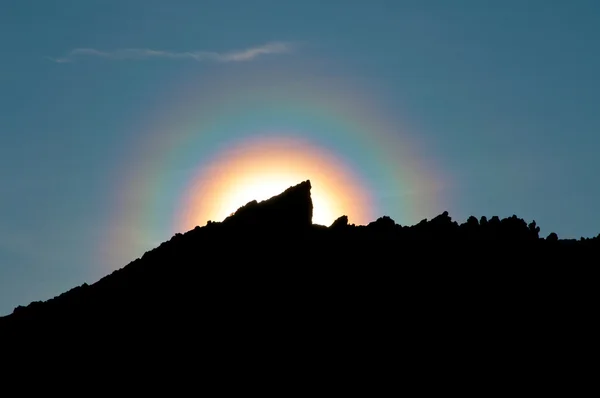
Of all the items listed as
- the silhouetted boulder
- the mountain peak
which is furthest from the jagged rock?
the mountain peak

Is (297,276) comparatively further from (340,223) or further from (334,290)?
(340,223)

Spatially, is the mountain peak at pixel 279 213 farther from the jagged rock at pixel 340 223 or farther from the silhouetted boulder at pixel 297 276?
the jagged rock at pixel 340 223

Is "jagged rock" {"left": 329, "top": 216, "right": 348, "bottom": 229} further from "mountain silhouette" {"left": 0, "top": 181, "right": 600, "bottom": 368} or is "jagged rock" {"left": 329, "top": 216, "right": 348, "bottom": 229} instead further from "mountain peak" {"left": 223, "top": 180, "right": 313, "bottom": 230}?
"mountain peak" {"left": 223, "top": 180, "right": 313, "bottom": 230}

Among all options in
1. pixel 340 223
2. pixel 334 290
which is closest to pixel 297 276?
pixel 334 290

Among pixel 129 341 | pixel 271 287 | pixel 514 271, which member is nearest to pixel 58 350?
pixel 129 341

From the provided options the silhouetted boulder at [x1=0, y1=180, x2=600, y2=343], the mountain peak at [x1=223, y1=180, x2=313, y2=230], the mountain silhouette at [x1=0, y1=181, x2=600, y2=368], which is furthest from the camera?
the mountain peak at [x1=223, y1=180, x2=313, y2=230]

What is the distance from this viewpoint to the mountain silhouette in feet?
153

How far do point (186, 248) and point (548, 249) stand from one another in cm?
2352

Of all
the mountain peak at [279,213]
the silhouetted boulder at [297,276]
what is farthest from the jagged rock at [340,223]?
the mountain peak at [279,213]

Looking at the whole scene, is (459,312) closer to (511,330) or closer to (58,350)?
(511,330)

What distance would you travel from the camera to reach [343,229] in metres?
52.4

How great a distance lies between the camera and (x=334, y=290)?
48.8 meters

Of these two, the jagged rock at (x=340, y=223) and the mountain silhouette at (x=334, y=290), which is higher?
the jagged rock at (x=340, y=223)

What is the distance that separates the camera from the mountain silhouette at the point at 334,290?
4666cm
